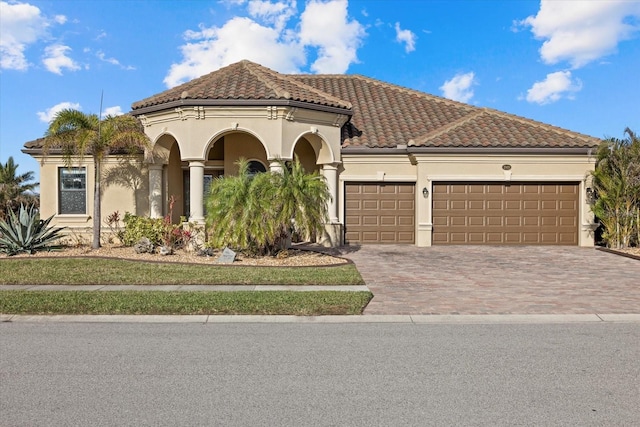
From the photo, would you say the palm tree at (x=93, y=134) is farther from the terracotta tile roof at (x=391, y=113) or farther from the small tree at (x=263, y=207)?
the small tree at (x=263, y=207)

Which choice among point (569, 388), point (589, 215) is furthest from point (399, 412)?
point (589, 215)

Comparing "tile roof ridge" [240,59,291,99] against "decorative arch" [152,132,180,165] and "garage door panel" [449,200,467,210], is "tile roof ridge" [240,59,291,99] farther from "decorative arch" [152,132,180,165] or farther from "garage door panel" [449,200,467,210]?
"garage door panel" [449,200,467,210]

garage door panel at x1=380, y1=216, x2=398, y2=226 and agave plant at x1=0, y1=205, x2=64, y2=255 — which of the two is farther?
garage door panel at x1=380, y1=216, x2=398, y2=226

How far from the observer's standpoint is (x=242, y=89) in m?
15.8

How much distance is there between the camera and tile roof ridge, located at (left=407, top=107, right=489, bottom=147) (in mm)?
17531

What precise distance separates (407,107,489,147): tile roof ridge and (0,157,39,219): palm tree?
69.8 ft

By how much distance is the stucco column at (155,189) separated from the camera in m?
17.2

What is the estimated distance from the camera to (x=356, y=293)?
902cm

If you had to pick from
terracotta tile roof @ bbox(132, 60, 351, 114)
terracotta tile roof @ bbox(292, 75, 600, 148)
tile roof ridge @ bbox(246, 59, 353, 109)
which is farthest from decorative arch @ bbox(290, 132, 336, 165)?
tile roof ridge @ bbox(246, 59, 353, 109)

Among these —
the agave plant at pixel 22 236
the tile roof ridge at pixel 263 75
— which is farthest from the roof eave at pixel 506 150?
the agave plant at pixel 22 236

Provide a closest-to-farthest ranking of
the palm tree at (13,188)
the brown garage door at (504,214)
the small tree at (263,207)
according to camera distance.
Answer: the small tree at (263,207), the brown garage door at (504,214), the palm tree at (13,188)

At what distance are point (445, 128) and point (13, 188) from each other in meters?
24.6

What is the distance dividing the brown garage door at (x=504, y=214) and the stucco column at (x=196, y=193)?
27.9 feet

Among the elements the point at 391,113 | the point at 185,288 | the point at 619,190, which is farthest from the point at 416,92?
the point at 185,288
